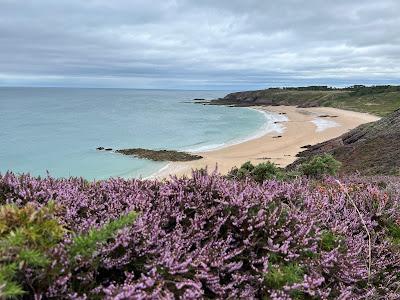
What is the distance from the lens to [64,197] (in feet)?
11.2

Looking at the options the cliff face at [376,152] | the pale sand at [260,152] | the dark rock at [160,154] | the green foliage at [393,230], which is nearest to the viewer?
the green foliage at [393,230]

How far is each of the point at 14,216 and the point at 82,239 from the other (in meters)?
0.38

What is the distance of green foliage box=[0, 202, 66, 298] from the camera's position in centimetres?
196

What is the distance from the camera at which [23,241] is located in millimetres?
2035

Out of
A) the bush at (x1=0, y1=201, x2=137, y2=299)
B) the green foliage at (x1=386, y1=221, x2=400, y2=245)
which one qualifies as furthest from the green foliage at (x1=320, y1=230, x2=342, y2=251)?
the bush at (x1=0, y1=201, x2=137, y2=299)

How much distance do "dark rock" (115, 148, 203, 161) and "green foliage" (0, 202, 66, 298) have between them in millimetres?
44137

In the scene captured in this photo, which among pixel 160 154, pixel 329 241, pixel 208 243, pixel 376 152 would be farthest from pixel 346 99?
pixel 208 243

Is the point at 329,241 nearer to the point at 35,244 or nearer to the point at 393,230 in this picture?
the point at 393,230

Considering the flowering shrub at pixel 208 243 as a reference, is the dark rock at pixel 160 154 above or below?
below

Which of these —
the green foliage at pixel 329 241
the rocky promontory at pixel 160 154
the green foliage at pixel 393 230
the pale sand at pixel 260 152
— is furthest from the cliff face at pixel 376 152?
the green foliage at pixel 329 241

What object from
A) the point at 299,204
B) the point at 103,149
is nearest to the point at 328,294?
the point at 299,204

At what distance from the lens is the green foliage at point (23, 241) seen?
1.96 meters

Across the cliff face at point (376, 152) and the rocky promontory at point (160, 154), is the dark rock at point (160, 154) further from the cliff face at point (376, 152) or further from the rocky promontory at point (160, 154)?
the cliff face at point (376, 152)

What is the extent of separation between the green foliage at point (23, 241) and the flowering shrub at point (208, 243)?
87mm
